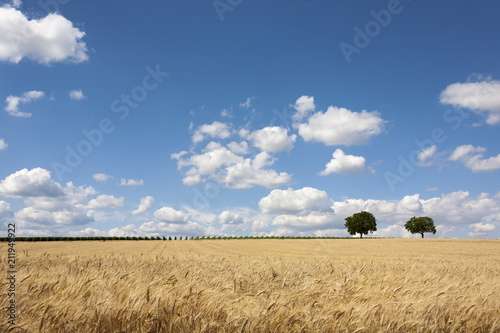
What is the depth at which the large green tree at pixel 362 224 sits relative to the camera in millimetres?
106500

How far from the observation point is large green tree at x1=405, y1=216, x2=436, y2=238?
106m

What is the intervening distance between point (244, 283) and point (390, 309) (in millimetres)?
3193

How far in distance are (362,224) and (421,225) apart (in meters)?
19.5

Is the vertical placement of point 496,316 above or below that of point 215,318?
below

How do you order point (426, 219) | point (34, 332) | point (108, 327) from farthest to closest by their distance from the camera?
point (426, 219)
point (108, 327)
point (34, 332)

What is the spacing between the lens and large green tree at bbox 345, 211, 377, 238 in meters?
106

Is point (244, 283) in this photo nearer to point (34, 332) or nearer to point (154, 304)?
point (154, 304)

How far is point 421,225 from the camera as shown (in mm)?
106562

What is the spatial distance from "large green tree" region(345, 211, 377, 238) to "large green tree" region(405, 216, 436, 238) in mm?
12458

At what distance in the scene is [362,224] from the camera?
10638cm

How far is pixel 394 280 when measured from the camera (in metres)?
7.00

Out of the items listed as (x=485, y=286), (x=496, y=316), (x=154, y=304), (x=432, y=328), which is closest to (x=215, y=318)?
(x=154, y=304)

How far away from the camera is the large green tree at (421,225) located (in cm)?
10569

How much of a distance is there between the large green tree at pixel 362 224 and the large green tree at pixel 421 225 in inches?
490
